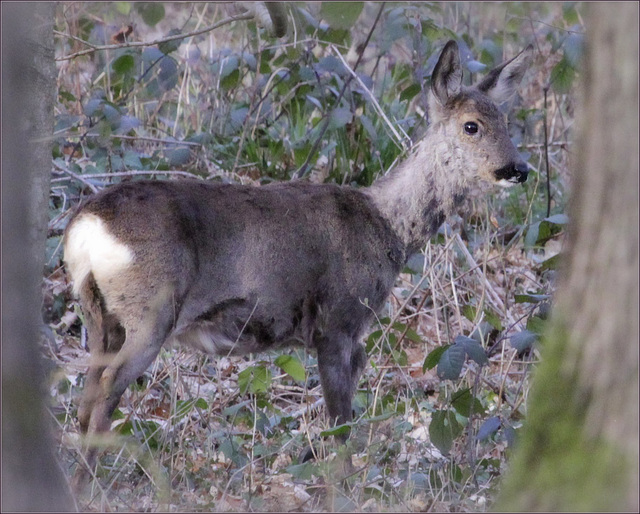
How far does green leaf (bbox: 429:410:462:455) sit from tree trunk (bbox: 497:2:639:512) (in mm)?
1877

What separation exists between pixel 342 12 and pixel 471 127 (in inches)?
48.5

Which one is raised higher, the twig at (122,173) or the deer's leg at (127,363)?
the twig at (122,173)

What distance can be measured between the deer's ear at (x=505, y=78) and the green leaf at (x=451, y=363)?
2.24 m

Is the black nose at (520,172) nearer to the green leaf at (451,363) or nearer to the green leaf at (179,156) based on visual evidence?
the green leaf at (451,363)

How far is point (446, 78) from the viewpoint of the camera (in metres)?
5.72

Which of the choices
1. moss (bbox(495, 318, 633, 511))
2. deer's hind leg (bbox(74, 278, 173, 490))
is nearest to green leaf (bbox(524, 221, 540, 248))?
deer's hind leg (bbox(74, 278, 173, 490))

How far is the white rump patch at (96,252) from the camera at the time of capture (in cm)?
446

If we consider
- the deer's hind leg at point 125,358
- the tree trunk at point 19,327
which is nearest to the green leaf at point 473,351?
the deer's hind leg at point 125,358

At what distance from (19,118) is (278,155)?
4921 mm

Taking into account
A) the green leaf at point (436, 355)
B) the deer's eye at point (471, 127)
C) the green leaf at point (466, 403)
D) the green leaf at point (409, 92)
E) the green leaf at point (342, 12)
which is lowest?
the green leaf at point (466, 403)

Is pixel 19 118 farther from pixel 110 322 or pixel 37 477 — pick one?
pixel 110 322

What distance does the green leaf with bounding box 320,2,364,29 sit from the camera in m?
4.77

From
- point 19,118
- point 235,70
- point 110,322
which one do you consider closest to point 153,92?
point 235,70

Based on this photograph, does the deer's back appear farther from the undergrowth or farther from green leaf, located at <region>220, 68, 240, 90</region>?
green leaf, located at <region>220, 68, 240, 90</region>
